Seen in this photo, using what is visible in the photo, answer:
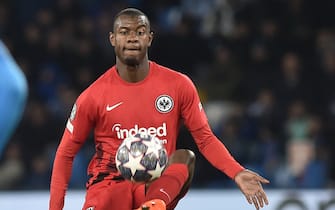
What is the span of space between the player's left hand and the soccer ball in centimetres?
44

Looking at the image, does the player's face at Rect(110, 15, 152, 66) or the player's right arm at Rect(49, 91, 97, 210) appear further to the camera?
the player's right arm at Rect(49, 91, 97, 210)

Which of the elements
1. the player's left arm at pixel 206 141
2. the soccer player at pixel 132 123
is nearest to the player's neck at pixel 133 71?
the soccer player at pixel 132 123

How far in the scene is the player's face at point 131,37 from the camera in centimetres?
546

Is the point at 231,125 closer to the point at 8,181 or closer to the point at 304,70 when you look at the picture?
the point at 304,70

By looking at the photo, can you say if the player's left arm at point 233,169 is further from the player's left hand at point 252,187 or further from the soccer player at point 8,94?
the soccer player at point 8,94

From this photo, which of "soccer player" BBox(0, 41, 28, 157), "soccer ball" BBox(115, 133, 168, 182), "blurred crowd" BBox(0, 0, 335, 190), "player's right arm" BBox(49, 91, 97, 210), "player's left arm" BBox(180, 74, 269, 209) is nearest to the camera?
"soccer player" BBox(0, 41, 28, 157)

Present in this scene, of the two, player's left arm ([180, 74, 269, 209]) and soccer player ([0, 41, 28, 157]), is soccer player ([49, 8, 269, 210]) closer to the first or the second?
player's left arm ([180, 74, 269, 209])

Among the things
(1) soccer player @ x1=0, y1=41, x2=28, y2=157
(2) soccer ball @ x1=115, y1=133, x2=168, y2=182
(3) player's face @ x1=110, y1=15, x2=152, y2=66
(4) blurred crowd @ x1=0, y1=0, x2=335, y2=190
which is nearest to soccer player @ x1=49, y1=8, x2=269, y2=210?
(3) player's face @ x1=110, y1=15, x2=152, y2=66

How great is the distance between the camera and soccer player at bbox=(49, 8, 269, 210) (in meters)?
5.52

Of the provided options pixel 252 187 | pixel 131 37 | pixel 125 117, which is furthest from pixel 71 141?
pixel 252 187

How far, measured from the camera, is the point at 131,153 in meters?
5.20

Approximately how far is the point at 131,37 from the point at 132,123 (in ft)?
1.63

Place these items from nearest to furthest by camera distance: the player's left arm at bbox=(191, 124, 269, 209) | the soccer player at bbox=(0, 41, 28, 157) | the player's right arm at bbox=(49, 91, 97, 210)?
1. the soccer player at bbox=(0, 41, 28, 157)
2. the player's left arm at bbox=(191, 124, 269, 209)
3. the player's right arm at bbox=(49, 91, 97, 210)

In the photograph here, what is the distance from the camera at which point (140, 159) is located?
5.19 m
